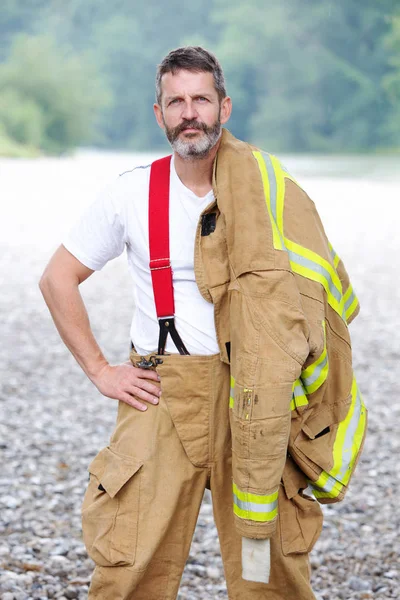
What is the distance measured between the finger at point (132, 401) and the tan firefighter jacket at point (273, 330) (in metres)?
0.31

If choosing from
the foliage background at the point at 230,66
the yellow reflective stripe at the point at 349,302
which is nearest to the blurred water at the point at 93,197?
the yellow reflective stripe at the point at 349,302

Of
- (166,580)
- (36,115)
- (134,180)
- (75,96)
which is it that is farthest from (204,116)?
(75,96)

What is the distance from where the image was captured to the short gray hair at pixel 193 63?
9.05 ft

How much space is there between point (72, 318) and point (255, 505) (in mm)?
802

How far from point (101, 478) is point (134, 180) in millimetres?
883

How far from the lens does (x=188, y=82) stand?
2.75 m

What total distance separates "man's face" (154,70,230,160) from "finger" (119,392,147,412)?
725mm

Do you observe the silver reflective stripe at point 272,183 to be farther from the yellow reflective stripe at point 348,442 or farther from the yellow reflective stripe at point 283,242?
the yellow reflective stripe at point 348,442

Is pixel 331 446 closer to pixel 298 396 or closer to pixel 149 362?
pixel 298 396

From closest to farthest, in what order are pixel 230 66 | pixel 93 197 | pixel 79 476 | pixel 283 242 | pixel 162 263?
pixel 283 242 → pixel 162 263 → pixel 79 476 → pixel 93 197 → pixel 230 66

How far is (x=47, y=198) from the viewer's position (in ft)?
83.1

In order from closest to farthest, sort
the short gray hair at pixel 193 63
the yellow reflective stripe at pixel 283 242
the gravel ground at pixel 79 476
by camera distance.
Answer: the yellow reflective stripe at pixel 283 242
the short gray hair at pixel 193 63
the gravel ground at pixel 79 476

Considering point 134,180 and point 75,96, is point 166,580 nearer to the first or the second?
point 134,180

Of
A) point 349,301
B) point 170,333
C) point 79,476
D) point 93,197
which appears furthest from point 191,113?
point 93,197
